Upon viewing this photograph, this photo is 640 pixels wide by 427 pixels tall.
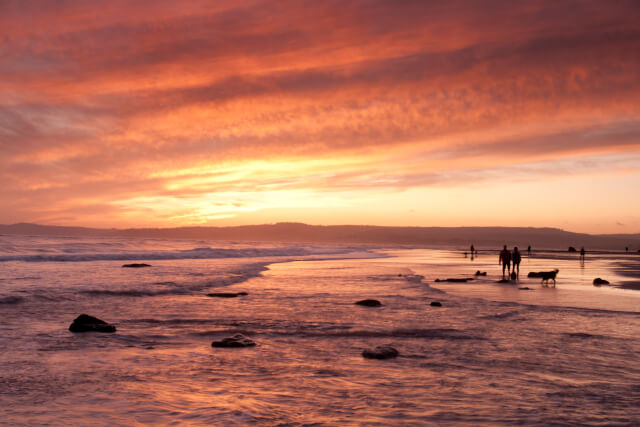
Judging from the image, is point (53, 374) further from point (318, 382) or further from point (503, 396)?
point (503, 396)

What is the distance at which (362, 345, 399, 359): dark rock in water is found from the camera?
362 inches

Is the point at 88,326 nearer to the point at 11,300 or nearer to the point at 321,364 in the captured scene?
the point at 321,364

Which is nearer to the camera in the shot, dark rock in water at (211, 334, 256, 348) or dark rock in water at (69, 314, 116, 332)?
dark rock in water at (211, 334, 256, 348)

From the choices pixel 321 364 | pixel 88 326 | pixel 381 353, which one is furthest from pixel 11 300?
pixel 381 353

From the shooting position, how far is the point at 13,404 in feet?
21.4

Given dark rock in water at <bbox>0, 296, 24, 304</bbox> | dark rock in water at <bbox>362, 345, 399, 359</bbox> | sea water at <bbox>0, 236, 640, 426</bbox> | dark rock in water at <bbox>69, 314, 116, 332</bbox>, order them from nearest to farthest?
1. sea water at <bbox>0, 236, 640, 426</bbox>
2. dark rock in water at <bbox>362, 345, 399, 359</bbox>
3. dark rock in water at <bbox>69, 314, 116, 332</bbox>
4. dark rock in water at <bbox>0, 296, 24, 304</bbox>

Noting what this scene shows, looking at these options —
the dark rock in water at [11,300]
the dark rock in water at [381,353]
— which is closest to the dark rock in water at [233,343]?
the dark rock in water at [381,353]

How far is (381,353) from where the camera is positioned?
363 inches

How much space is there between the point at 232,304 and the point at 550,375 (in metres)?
11.5

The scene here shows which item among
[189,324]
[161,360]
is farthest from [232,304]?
[161,360]

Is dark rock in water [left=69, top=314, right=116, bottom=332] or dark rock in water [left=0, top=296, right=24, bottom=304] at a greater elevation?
dark rock in water [left=69, top=314, right=116, bottom=332]

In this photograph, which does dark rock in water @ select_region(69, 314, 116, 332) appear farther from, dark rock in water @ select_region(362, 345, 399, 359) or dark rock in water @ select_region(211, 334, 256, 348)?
dark rock in water @ select_region(362, 345, 399, 359)

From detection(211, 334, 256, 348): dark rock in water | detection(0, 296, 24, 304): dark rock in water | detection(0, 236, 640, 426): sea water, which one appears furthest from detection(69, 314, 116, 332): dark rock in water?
detection(0, 296, 24, 304): dark rock in water

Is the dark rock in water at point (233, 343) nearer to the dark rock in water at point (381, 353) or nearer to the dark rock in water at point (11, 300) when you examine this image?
the dark rock in water at point (381, 353)
